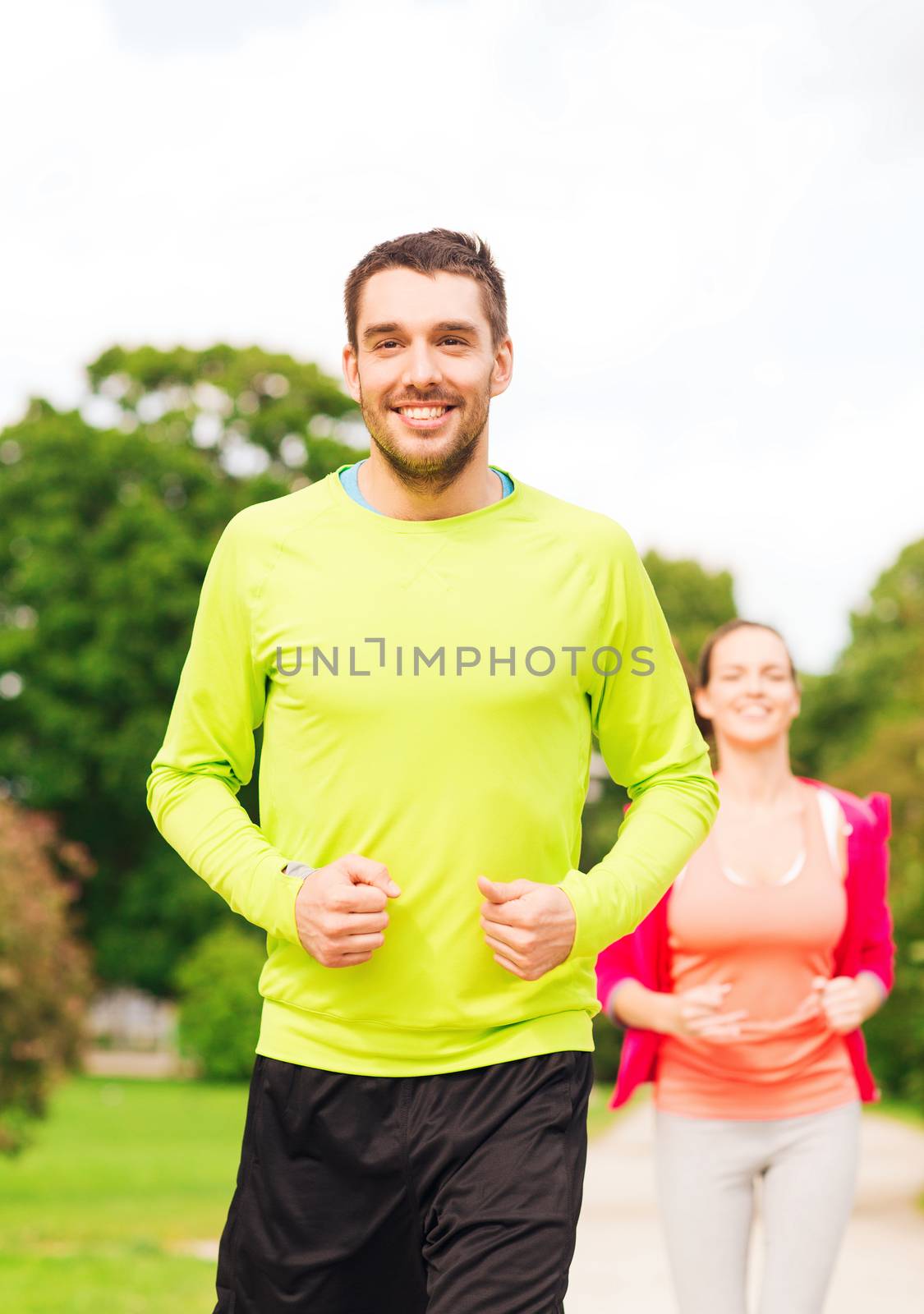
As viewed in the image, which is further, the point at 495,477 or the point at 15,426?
the point at 15,426

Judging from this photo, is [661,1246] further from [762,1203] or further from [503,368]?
[503,368]

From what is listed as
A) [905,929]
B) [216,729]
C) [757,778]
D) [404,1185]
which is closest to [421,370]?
[216,729]

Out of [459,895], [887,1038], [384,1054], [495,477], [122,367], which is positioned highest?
[122,367]

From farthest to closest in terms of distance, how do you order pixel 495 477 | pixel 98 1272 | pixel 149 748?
pixel 149 748, pixel 98 1272, pixel 495 477

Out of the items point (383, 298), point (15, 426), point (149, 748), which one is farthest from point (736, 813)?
point (15, 426)

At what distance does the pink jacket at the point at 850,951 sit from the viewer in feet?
19.0

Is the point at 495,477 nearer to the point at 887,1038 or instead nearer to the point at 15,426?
the point at 887,1038

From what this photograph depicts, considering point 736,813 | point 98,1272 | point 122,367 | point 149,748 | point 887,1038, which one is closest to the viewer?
point 736,813

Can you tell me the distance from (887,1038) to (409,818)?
18.0 metres

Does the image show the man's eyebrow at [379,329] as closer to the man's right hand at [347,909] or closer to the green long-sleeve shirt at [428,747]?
the green long-sleeve shirt at [428,747]

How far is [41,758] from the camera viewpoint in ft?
122

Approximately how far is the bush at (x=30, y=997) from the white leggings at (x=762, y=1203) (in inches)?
405

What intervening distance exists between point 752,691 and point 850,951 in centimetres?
84

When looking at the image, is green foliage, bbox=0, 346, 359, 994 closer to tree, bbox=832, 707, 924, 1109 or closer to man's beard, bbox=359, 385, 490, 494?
tree, bbox=832, 707, 924, 1109
